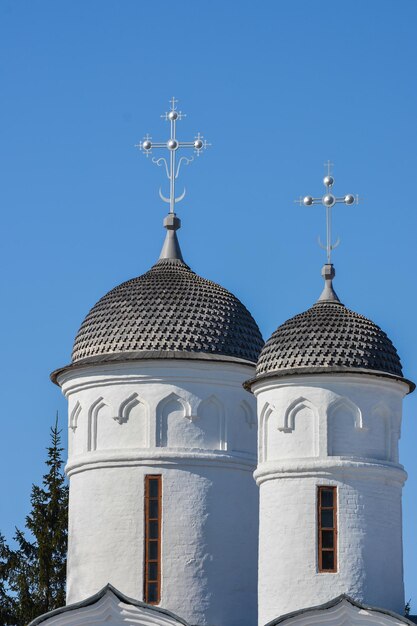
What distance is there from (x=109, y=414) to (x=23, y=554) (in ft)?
53.8

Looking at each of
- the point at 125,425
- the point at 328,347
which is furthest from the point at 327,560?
the point at 125,425

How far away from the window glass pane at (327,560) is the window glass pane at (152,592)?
4123 millimetres

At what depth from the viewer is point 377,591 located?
38.1m

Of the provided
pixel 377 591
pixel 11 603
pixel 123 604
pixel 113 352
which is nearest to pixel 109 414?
pixel 113 352

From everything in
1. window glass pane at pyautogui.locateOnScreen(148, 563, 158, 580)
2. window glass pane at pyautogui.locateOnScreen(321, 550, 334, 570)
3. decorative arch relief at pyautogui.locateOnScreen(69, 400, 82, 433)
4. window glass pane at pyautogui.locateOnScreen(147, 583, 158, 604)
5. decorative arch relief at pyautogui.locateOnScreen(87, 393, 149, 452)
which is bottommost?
window glass pane at pyautogui.locateOnScreen(321, 550, 334, 570)

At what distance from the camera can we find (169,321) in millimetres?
42000

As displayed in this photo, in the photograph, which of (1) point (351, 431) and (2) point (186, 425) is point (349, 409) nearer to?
(1) point (351, 431)

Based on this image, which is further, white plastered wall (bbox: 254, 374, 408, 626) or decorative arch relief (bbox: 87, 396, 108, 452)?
decorative arch relief (bbox: 87, 396, 108, 452)

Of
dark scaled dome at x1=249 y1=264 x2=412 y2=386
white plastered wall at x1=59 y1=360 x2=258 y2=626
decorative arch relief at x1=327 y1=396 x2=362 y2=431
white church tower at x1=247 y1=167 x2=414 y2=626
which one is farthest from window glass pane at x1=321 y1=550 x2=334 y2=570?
white plastered wall at x1=59 y1=360 x2=258 y2=626

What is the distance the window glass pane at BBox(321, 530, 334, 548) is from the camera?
38281 millimetres

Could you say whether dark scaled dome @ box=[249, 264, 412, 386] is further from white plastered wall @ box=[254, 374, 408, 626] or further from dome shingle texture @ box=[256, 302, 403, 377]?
white plastered wall @ box=[254, 374, 408, 626]

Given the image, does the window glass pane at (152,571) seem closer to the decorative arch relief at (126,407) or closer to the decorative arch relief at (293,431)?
the decorative arch relief at (126,407)

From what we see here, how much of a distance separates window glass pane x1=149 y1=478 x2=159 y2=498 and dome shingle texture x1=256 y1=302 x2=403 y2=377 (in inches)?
130

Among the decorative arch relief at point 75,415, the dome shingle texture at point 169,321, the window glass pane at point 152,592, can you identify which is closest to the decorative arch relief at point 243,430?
the dome shingle texture at point 169,321
